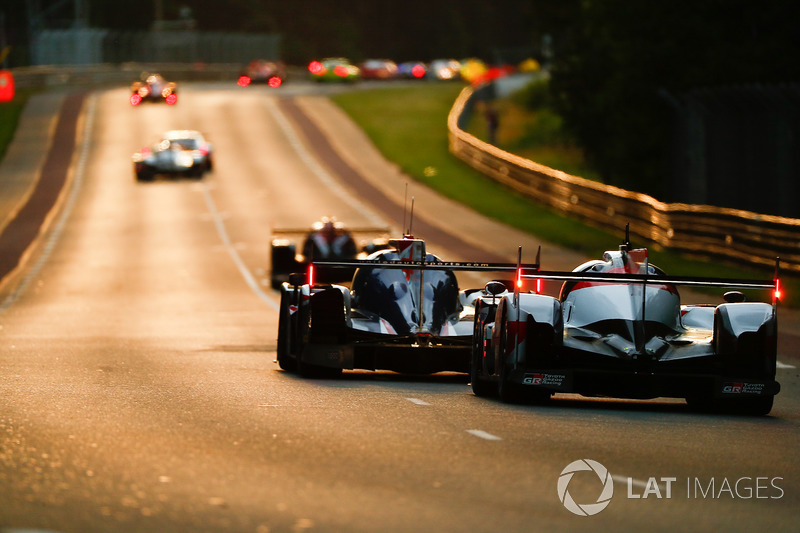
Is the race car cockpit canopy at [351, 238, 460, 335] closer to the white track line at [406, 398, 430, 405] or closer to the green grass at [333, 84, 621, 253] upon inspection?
the white track line at [406, 398, 430, 405]

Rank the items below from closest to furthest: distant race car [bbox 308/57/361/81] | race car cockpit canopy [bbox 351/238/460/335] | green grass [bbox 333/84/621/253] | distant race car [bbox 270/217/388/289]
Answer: race car cockpit canopy [bbox 351/238/460/335] < distant race car [bbox 270/217/388/289] < green grass [bbox 333/84/621/253] < distant race car [bbox 308/57/361/81]

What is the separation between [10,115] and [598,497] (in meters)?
66.3

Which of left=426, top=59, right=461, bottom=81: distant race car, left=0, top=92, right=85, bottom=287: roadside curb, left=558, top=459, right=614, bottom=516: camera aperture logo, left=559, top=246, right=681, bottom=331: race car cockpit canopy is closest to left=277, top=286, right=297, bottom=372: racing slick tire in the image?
left=559, top=246, right=681, bottom=331: race car cockpit canopy

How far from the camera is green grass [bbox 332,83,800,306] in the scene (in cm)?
3288

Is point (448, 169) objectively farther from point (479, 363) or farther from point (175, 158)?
point (479, 363)

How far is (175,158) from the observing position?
53031 mm

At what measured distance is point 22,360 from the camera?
52.2ft

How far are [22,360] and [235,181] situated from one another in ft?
123

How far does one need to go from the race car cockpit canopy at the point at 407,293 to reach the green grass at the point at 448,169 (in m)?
11.2

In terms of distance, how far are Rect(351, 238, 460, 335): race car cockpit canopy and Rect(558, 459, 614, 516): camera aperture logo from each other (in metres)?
5.69

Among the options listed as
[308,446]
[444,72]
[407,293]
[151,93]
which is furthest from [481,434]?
[444,72]

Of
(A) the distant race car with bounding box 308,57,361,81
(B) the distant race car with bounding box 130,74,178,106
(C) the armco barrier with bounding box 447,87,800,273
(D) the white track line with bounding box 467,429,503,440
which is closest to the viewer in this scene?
(D) the white track line with bounding box 467,429,503,440

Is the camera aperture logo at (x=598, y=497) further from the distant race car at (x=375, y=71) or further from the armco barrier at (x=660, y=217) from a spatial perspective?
the distant race car at (x=375, y=71)

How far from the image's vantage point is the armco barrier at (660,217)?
2836cm
